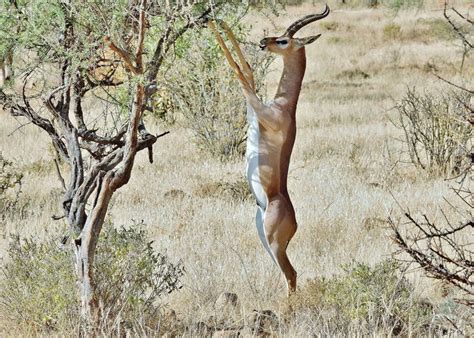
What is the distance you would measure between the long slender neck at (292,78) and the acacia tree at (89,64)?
60cm

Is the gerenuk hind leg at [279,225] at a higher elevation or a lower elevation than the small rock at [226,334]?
higher

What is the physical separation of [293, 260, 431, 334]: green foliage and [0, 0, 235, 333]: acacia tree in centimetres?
150

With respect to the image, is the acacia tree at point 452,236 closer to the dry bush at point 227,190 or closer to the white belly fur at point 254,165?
the white belly fur at point 254,165

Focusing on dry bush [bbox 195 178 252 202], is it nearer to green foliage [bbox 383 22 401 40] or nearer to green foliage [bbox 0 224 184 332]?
green foliage [bbox 0 224 184 332]

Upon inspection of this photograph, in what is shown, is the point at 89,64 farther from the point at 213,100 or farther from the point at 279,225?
the point at 213,100

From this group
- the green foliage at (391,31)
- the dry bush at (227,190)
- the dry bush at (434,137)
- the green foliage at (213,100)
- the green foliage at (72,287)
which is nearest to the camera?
the green foliage at (72,287)

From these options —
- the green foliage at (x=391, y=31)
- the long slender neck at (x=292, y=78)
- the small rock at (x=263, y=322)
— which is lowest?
the small rock at (x=263, y=322)

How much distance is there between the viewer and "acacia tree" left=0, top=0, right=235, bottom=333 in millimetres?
5605

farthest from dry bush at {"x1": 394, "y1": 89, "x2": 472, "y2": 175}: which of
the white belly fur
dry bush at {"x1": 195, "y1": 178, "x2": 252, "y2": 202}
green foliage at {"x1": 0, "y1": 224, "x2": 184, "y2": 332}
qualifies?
green foliage at {"x1": 0, "y1": 224, "x2": 184, "y2": 332}

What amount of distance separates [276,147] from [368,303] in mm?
1165

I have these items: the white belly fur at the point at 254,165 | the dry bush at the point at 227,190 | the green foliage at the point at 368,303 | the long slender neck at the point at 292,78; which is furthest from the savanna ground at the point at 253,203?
the white belly fur at the point at 254,165

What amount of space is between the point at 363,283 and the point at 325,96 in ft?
58.9

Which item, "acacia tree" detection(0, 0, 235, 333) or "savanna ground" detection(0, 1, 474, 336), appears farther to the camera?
"savanna ground" detection(0, 1, 474, 336)

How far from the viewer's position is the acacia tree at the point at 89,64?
5.61 meters
